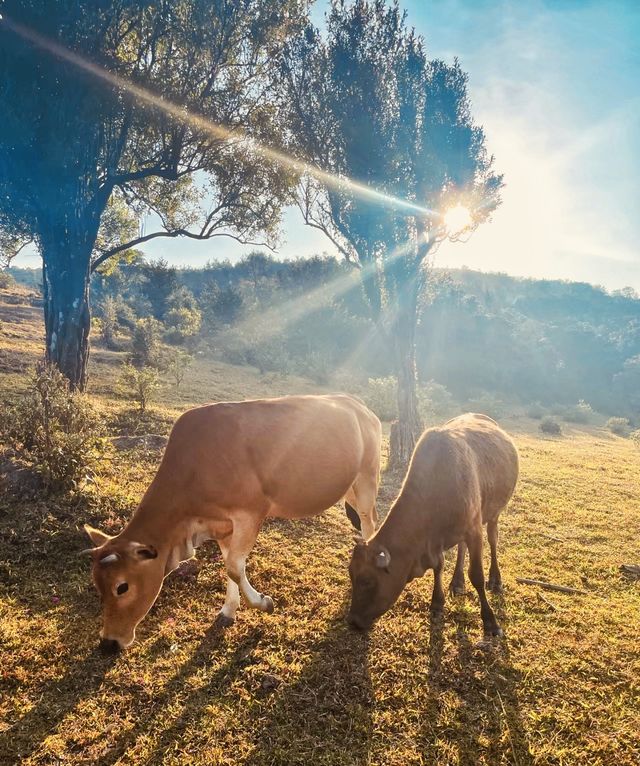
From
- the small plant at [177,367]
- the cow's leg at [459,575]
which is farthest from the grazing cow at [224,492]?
the small plant at [177,367]

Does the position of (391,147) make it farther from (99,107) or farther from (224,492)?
(224,492)

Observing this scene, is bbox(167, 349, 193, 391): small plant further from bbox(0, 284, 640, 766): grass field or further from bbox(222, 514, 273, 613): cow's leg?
bbox(222, 514, 273, 613): cow's leg

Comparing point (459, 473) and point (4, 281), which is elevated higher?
point (4, 281)

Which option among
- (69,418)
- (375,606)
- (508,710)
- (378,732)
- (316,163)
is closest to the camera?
(378,732)

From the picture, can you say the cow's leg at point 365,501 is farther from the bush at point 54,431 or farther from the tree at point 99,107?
the tree at point 99,107

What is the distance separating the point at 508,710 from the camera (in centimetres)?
407

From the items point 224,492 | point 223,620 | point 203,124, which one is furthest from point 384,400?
point 224,492

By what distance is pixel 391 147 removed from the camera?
1326 cm

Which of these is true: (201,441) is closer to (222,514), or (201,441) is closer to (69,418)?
(222,514)

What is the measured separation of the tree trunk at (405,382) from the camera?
47.1 ft

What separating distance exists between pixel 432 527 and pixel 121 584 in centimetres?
327

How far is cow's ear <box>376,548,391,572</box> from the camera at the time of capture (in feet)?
15.0

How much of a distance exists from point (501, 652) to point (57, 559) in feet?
18.1

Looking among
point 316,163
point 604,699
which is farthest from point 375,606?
point 316,163
